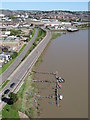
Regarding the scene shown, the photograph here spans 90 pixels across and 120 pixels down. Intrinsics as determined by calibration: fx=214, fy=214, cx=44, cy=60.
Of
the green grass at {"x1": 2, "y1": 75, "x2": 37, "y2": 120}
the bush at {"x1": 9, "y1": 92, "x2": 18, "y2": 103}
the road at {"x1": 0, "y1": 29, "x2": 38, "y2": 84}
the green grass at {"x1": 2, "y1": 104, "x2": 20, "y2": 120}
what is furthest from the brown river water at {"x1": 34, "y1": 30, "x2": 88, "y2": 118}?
the road at {"x1": 0, "y1": 29, "x2": 38, "y2": 84}

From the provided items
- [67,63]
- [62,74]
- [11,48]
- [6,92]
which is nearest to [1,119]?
[6,92]

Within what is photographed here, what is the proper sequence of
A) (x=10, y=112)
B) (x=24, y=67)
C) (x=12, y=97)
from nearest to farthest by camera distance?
(x=10, y=112), (x=12, y=97), (x=24, y=67)

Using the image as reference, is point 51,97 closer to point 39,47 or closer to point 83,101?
point 83,101

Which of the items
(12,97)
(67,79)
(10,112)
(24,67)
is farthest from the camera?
(24,67)

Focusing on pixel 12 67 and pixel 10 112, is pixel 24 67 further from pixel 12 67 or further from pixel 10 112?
pixel 10 112

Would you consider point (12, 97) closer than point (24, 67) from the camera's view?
Yes

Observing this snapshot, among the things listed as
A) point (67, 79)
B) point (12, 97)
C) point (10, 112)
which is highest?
point (12, 97)

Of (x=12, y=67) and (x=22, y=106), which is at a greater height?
(x=12, y=67)

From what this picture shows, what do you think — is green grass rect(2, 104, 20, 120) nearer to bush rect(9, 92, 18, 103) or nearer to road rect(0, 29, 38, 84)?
bush rect(9, 92, 18, 103)

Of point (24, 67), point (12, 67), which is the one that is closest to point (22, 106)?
point (24, 67)
